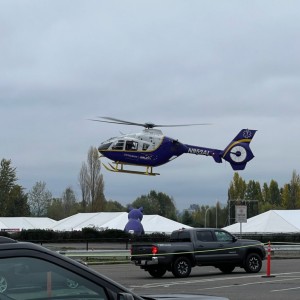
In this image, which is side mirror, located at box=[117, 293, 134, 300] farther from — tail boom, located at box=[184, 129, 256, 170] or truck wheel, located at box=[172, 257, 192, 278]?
tail boom, located at box=[184, 129, 256, 170]

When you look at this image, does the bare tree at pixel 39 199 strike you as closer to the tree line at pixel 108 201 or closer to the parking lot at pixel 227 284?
the tree line at pixel 108 201

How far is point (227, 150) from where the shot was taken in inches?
1989

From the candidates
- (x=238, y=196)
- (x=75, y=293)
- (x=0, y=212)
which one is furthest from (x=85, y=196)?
(x=75, y=293)

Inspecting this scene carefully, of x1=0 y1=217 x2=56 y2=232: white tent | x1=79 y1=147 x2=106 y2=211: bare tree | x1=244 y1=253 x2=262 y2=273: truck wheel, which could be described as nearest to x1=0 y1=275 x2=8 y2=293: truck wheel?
x1=244 y1=253 x2=262 y2=273: truck wheel

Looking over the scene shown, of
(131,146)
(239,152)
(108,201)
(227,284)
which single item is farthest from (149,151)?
(108,201)

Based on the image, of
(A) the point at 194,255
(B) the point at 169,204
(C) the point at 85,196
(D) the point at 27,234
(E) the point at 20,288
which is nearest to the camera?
(E) the point at 20,288

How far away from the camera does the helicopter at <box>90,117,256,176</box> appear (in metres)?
46.0

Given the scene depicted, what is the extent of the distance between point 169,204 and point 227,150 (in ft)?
335

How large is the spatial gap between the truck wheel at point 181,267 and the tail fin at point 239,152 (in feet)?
87.4

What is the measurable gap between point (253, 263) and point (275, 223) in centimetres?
2937

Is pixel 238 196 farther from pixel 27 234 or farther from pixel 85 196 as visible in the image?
pixel 27 234

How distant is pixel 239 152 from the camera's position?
167ft

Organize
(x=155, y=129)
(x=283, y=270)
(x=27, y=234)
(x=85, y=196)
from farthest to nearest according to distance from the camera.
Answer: (x=85, y=196) < (x=155, y=129) < (x=27, y=234) < (x=283, y=270)

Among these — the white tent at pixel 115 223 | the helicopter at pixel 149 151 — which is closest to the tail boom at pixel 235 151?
the helicopter at pixel 149 151
